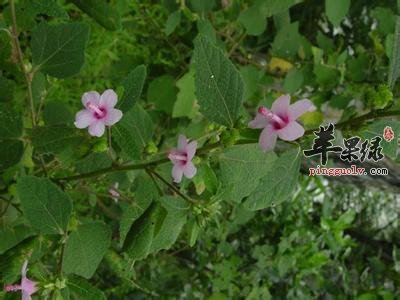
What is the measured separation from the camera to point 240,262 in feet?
6.10

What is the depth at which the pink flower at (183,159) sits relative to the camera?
26.2 inches

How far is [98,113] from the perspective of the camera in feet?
2.20

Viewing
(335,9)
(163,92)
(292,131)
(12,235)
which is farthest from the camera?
(163,92)

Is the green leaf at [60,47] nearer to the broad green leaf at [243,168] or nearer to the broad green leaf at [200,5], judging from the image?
the broad green leaf at [243,168]

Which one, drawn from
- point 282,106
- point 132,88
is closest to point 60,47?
point 132,88

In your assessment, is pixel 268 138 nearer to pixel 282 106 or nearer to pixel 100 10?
pixel 282 106

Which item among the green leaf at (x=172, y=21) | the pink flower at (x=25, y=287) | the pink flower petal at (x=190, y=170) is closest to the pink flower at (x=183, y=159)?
the pink flower petal at (x=190, y=170)

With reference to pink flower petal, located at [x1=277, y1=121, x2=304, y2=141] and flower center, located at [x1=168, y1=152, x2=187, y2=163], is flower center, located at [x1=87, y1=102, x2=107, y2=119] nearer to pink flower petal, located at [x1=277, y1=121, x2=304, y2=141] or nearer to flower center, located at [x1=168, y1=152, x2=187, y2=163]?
flower center, located at [x1=168, y1=152, x2=187, y2=163]

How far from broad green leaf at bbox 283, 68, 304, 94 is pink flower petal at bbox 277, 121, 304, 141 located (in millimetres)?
798

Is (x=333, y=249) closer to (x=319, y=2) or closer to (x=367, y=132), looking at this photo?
(x=319, y=2)

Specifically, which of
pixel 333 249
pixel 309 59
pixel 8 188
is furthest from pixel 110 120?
pixel 333 249

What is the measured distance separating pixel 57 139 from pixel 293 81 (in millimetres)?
782

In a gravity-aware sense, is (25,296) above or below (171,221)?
below

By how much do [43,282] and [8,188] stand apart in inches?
14.3
